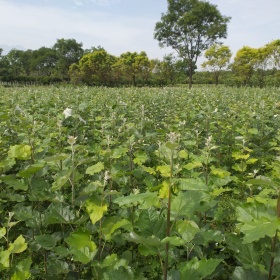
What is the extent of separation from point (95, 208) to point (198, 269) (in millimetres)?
658

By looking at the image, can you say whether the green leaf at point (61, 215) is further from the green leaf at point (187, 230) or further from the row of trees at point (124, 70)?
the row of trees at point (124, 70)

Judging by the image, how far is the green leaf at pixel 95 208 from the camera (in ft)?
5.11

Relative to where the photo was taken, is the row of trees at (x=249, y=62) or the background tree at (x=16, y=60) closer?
the row of trees at (x=249, y=62)

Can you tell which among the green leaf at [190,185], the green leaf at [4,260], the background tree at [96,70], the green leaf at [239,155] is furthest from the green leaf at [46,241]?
the background tree at [96,70]

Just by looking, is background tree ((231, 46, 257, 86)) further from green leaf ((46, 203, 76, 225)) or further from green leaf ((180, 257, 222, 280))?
green leaf ((180, 257, 222, 280))

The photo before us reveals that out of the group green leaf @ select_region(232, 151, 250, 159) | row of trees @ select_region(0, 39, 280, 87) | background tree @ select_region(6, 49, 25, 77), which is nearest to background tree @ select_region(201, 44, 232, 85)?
row of trees @ select_region(0, 39, 280, 87)

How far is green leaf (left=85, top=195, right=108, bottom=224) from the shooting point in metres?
1.56

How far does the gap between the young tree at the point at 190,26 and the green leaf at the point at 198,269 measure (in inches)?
1286

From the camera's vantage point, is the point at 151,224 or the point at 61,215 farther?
the point at 61,215

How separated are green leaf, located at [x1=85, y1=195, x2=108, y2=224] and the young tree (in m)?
32.5

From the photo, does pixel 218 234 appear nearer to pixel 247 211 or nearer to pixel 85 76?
pixel 247 211

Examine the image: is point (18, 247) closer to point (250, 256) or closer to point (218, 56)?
point (250, 256)

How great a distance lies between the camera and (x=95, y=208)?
1623mm

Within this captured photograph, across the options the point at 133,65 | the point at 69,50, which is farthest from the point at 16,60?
the point at 133,65
